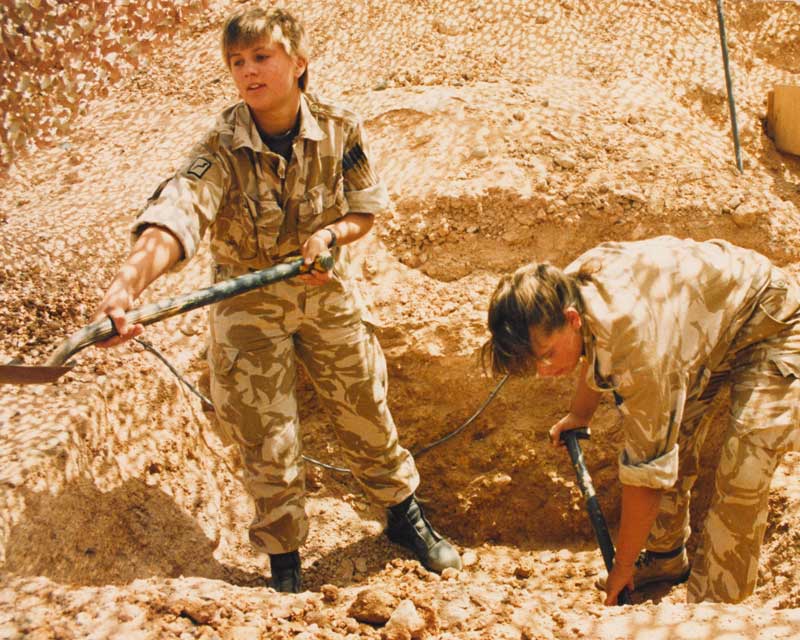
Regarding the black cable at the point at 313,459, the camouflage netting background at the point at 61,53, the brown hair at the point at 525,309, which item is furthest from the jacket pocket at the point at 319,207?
the camouflage netting background at the point at 61,53

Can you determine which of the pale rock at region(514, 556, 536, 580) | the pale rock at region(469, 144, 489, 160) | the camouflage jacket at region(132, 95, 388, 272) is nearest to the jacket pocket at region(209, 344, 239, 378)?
the camouflage jacket at region(132, 95, 388, 272)

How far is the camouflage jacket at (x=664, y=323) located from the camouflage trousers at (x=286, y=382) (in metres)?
0.82

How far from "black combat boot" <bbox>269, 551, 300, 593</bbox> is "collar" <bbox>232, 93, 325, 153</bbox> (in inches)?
53.9

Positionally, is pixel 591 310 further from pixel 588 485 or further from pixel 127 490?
pixel 127 490

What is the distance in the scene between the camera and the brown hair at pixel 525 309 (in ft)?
6.34

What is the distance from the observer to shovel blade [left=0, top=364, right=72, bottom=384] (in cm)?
189

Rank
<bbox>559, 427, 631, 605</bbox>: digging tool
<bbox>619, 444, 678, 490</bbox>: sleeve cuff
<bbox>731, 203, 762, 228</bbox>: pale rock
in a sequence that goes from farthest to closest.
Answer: <bbox>731, 203, 762, 228</bbox>: pale rock
<bbox>559, 427, 631, 605</bbox>: digging tool
<bbox>619, 444, 678, 490</bbox>: sleeve cuff

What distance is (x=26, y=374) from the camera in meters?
1.90

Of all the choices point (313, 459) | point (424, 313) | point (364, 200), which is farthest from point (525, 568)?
point (364, 200)

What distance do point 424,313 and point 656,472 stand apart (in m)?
1.61

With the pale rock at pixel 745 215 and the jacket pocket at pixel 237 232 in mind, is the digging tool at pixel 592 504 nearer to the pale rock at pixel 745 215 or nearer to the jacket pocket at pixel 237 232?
the jacket pocket at pixel 237 232

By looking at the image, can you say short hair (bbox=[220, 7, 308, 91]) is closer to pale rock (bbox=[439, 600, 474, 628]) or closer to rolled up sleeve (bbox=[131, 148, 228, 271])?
rolled up sleeve (bbox=[131, 148, 228, 271])

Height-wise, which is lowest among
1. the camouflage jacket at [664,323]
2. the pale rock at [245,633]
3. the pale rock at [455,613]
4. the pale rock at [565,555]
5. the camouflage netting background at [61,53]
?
the pale rock at [565,555]

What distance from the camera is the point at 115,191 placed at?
162 inches
